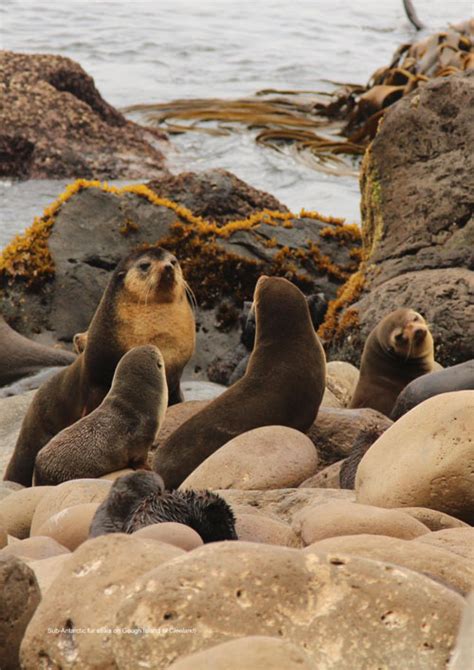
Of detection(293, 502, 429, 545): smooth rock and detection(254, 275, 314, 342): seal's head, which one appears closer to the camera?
detection(293, 502, 429, 545): smooth rock

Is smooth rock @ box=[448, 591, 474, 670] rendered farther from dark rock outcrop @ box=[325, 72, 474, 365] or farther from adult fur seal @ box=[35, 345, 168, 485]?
dark rock outcrop @ box=[325, 72, 474, 365]

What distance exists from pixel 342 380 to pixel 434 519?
517cm

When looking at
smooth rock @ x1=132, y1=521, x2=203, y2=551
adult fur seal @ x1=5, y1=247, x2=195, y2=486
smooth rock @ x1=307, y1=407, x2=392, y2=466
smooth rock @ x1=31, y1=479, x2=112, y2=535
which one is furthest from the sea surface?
smooth rock @ x1=132, y1=521, x2=203, y2=551

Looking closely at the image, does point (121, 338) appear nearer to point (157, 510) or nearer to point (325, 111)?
point (157, 510)

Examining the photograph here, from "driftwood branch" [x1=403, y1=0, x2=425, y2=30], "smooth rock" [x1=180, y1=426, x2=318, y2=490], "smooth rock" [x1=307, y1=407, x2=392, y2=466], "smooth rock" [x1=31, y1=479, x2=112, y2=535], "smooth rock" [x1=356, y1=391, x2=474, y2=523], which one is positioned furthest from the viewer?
"driftwood branch" [x1=403, y1=0, x2=425, y2=30]

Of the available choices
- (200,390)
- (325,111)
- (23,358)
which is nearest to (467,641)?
(200,390)

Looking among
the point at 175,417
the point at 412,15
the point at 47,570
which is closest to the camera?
the point at 47,570

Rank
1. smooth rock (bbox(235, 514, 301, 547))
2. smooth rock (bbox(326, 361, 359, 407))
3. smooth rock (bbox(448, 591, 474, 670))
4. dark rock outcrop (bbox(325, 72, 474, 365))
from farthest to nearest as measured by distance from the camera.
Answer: dark rock outcrop (bbox(325, 72, 474, 365)) < smooth rock (bbox(326, 361, 359, 407)) < smooth rock (bbox(235, 514, 301, 547)) < smooth rock (bbox(448, 591, 474, 670))

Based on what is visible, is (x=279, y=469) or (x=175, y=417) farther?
(x=175, y=417)

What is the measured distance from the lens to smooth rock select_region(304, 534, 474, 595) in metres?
3.49

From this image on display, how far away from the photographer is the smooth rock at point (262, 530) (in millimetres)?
4484

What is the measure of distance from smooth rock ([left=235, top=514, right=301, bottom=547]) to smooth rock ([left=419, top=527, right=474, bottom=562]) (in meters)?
0.52

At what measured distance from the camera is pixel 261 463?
6.35 metres

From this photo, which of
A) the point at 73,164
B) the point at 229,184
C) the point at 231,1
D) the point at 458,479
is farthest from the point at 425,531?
the point at 231,1
